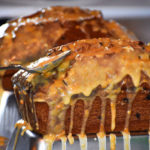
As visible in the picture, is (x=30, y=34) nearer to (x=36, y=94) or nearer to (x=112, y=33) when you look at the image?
(x=112, y=33)

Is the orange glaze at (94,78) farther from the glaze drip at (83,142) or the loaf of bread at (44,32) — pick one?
the loaf of bread at (44,32)

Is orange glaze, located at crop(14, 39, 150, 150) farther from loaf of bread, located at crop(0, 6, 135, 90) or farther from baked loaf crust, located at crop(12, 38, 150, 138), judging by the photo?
loaf of bread, located at crop(0, 6, 135, 90)

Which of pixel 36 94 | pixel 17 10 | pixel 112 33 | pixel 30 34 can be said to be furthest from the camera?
pixel 17 10

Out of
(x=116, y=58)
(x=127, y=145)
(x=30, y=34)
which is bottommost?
(x=127, y=145)

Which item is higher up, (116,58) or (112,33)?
(112,33)

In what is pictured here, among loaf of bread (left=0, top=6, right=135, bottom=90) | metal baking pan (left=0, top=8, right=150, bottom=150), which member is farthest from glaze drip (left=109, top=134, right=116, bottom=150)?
loaf of bread (left=0, top=6, right=135, bottom=90)

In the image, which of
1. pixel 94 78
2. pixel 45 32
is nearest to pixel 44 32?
pixel 45 32

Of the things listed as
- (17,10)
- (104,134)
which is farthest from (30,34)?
(17,10)
